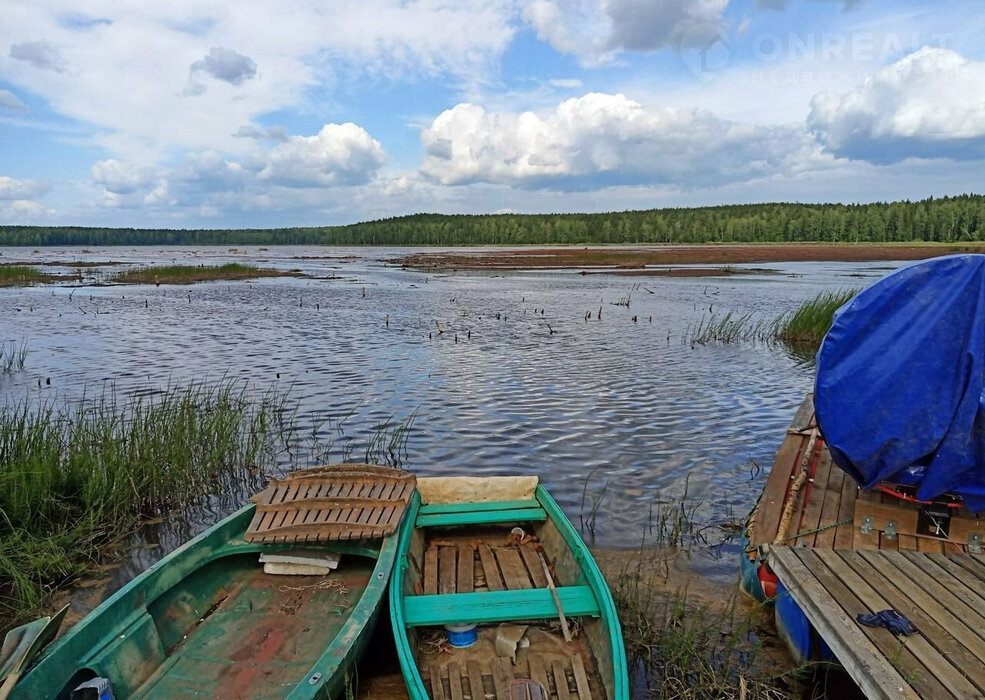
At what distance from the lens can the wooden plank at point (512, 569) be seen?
5973mm

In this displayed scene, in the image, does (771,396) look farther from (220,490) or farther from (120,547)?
(120,547)

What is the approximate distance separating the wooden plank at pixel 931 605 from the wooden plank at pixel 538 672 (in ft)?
9.35

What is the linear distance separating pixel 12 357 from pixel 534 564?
1662 centimetres

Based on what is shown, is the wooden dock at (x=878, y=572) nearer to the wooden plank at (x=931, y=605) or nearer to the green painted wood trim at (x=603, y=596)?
the wooden plank at (x=931, y=605)

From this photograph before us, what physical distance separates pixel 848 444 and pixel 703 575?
88.2 inches

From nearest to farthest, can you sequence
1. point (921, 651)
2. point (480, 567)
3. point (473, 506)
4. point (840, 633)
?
point (921, 651)
point (840, 633)
point (480, 567)
point (473, 506)

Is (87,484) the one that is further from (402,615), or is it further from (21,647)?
(402,615)

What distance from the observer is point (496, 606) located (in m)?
5.08

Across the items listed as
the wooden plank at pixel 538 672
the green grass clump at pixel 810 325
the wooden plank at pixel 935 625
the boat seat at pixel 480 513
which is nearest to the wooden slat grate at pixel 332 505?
the boat seat at pixel 480 513

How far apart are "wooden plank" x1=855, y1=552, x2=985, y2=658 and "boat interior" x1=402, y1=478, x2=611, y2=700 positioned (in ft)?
7.89

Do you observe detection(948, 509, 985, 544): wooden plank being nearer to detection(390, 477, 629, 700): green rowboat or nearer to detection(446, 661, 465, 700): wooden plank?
detection(390, 477, 629, 700): green rowboat

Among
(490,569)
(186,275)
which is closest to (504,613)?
(490,569)

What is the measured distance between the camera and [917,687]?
390cm

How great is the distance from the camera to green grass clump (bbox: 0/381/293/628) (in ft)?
20.8
